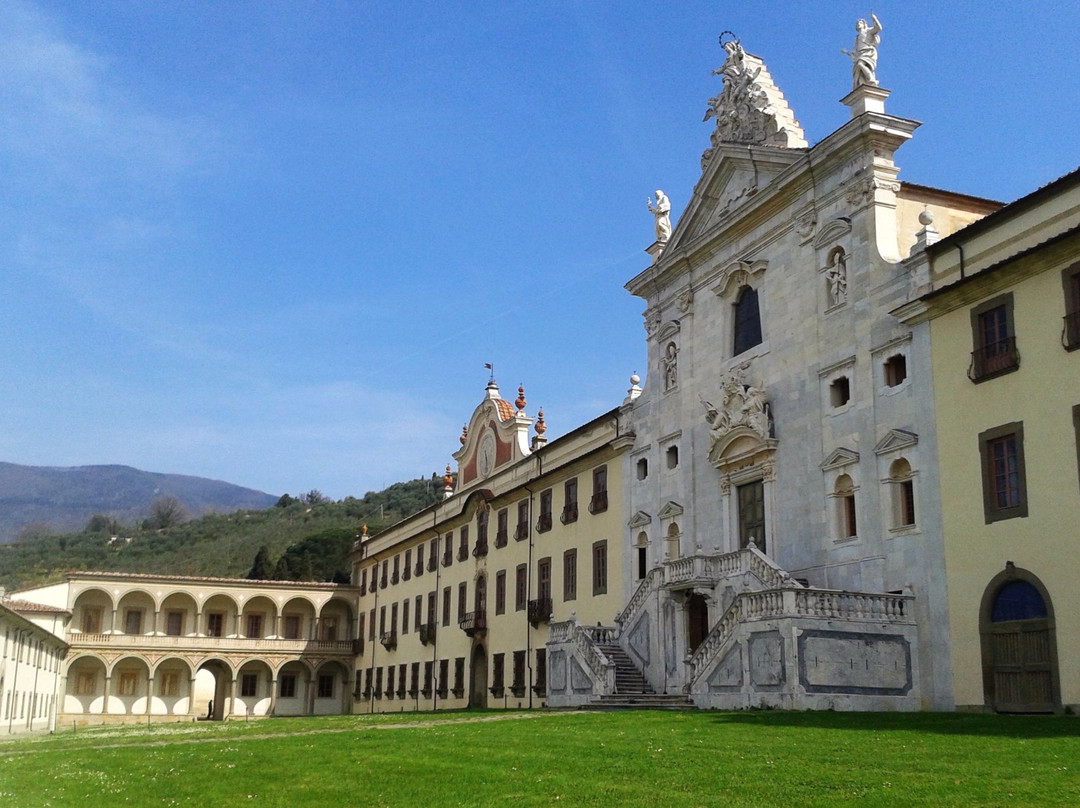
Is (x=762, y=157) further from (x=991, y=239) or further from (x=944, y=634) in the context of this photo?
(x=944, y=634)

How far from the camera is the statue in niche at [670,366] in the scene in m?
38.6

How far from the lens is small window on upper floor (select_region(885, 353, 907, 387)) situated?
90.8 ft

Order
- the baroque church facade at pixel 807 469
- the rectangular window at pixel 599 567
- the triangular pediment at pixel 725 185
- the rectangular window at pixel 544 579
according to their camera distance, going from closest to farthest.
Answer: the baroque church facade at pixel 807 469 < the triangular pediment at pixel 725 185 < the rectangular window at pixel 599 567 < the rectangular window at pixel 544 579

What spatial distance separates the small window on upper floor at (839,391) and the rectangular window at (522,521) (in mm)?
21675

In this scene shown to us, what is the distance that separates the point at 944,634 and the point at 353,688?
55161mm

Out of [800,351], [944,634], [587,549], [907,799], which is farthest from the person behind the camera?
[587,549]

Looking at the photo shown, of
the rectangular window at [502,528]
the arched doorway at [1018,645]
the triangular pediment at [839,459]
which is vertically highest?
the rectangular window at [502,528]

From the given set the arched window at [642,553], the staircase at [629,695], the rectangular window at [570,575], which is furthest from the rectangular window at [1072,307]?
the rectangular window at [570,575]

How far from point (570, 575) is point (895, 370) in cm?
1991

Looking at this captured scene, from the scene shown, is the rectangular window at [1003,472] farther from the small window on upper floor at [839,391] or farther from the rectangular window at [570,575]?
the rectangular window at [570,575]

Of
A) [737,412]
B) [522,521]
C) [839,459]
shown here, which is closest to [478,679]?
[522,521]

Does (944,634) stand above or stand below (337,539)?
below

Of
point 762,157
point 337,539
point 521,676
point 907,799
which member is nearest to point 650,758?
point 907,799

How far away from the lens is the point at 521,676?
1852 inches
